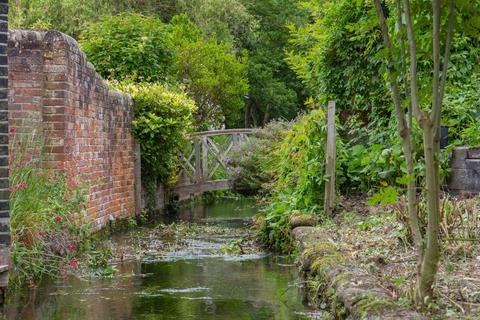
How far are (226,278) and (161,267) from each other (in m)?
1.14

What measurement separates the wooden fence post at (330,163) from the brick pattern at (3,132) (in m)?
5.15

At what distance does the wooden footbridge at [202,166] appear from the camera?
18.0m

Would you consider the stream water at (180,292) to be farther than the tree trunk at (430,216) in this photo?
Yes

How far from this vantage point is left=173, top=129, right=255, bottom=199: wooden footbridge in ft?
59.1

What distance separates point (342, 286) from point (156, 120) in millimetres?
8969

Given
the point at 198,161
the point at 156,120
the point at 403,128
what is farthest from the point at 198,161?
the point at 403,128

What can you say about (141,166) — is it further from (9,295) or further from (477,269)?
(477,269)

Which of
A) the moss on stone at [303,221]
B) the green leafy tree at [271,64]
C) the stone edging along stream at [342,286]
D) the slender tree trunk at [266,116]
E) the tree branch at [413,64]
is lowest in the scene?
the stone edging along stream at [342,286]

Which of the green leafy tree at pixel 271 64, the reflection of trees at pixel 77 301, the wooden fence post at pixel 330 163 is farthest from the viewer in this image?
the green leafy tree at pixel 271 64

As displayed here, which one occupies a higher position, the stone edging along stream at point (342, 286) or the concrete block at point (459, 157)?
the concrete block at point (459, 157)

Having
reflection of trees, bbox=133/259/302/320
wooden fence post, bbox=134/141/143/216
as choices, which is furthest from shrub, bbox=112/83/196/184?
reflection of trees, bbox=133/259/302/320

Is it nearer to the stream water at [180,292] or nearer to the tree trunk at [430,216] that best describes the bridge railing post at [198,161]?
the stream water at [180,292]

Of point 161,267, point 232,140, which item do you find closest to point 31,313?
point 161,267

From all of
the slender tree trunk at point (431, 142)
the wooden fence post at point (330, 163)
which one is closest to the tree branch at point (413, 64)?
the slender tree trunk at point (431, 142)
